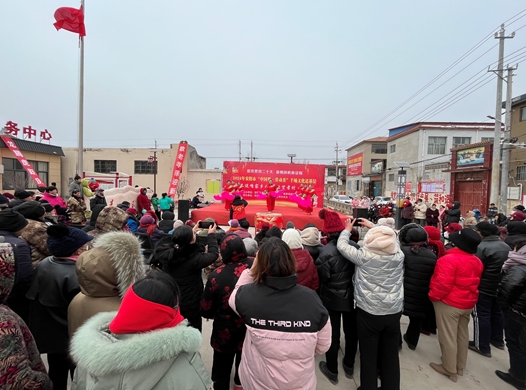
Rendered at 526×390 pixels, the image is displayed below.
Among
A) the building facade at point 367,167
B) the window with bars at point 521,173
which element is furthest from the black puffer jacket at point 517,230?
the building facade at point 367,167

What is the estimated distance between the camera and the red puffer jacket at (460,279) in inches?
89.4

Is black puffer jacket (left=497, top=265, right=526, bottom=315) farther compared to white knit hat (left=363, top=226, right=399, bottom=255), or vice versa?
black puffer jacket (left=497, top=265, right=526, bottom=315)

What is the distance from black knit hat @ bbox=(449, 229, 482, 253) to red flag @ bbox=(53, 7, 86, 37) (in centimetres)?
997

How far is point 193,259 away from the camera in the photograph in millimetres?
2141

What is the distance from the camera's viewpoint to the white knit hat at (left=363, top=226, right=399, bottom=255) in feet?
6.42

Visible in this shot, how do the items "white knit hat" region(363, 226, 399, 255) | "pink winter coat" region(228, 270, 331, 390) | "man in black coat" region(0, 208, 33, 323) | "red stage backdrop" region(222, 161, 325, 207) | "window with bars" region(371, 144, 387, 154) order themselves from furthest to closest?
"window with bars" region(371, 144, 387, 154) < "red stage backdrop" region(222, 161, 325, 207) < "white knit hat" region(363, 226, 399, 255) < "man in black coat" region(0, 208, 33, 323) < "pink winter coat" region(228, 270, 331, 390)

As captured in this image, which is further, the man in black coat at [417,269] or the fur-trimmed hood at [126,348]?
the man in black coat at [417,269]

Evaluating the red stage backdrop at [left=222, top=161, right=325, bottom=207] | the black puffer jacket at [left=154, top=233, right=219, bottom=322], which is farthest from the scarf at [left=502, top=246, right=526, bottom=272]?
the red stage backdrop at [left=222, top=161, right=325, bottom=207]

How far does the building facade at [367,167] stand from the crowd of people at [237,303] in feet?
90.4

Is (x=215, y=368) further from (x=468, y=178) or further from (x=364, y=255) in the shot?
(x=468, y=178)

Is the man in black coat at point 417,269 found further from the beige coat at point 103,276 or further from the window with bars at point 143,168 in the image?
the window with bars at point 143,168

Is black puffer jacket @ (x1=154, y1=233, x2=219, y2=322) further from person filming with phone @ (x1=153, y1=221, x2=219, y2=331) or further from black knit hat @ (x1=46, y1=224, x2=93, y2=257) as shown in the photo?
black knit hat @ (x1=46, y1=224, x2=93, y2=257)

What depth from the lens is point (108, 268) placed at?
1346 mm

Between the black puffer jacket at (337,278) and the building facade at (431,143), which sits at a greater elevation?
the building facade at (431,143)
